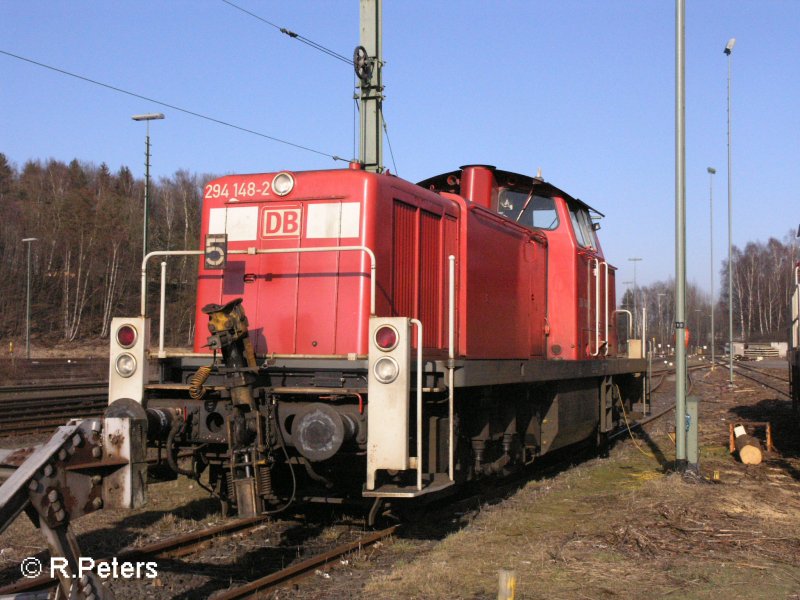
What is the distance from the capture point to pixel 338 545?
6.78 metres

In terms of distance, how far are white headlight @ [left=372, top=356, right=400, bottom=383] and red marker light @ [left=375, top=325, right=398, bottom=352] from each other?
86mm

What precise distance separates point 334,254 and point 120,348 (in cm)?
199

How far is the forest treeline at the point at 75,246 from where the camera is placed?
168 feet

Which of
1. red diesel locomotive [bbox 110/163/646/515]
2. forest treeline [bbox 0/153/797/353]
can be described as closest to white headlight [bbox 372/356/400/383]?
red diesel locomotive [bbox 110/163/646/515]

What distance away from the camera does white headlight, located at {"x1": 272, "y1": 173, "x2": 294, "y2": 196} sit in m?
7.18

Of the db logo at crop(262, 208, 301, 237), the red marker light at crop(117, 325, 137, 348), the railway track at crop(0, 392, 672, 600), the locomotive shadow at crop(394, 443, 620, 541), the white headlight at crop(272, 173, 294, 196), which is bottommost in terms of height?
the locomotive shadow at crop(394, 443, 620, 541)

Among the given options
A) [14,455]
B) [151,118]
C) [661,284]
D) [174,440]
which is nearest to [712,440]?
[174,440]

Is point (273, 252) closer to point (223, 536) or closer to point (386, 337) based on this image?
point (386, 337)

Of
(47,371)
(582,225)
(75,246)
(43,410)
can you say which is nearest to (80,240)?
(75,246)

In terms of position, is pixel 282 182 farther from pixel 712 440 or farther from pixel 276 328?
pixel 712 440

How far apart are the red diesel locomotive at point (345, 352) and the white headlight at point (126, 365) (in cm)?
1

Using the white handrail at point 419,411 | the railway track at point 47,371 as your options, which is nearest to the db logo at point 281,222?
the white handrail at point 419,411

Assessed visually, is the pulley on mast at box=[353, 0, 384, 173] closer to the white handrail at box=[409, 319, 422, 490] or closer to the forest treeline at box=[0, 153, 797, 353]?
the white handrail at box=[409, 319, 422, 490]

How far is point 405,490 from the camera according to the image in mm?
5871
